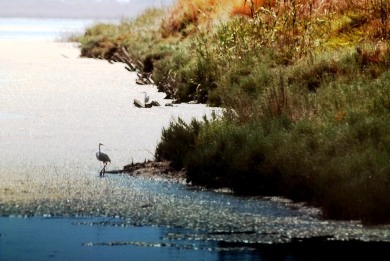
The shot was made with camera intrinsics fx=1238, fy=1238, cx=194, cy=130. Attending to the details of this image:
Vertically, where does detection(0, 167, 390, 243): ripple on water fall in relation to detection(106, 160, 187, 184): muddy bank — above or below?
below

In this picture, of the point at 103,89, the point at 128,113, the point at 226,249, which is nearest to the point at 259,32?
the point at 128,113

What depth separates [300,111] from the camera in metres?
12.0

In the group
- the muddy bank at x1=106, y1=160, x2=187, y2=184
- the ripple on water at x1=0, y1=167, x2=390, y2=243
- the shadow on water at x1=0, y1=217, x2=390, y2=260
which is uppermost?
the muddy bank at x1=106, y1=160, x2=187, y2=184

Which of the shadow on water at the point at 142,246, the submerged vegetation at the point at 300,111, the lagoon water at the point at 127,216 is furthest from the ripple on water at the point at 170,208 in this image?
the submerged vegetation at the point at 300,111

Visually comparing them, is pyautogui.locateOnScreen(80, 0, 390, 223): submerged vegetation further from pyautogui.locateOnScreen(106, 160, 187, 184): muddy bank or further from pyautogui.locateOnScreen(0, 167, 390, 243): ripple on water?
pyautogui.locateOnScreen(0, 167, 390, 243): ripple on water

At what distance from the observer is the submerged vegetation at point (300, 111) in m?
9.61

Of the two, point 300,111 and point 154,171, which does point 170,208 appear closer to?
point 154,171

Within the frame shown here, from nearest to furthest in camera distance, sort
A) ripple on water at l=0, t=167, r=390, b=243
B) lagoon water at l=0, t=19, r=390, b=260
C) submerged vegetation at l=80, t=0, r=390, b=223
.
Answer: lagoon water at l=0, t=19, r=390, b=260
ripple on water at l=0, t=167, r=390, b=243
submerged vegetation at l=80, t=0, r=390, b=223

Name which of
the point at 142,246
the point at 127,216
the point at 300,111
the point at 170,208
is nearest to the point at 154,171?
the point at 300,111

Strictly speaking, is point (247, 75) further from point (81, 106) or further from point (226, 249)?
point (226, 249)

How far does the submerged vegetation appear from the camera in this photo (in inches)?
378

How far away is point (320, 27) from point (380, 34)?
2.27m

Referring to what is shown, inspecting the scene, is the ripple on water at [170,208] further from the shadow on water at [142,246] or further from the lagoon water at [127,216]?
the shadow on water at [142,246]

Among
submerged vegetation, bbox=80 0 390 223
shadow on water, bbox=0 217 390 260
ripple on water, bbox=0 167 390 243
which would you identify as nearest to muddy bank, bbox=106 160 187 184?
submerged vegetation, bbox=80 0 390 223
